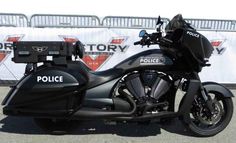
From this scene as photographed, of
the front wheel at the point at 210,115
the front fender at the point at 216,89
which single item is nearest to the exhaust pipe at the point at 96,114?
the front wheel at the point at 210,115

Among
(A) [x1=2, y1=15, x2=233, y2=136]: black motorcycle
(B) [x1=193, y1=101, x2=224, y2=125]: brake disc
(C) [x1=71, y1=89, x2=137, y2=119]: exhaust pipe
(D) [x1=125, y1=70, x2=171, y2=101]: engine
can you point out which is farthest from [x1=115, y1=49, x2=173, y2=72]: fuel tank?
(B) [x1=193, y1=101, x2=224, y2=125]: brake disc

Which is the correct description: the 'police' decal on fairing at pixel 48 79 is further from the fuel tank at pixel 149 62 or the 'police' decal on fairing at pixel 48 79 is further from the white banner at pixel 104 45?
the white banner at pixel 104 45

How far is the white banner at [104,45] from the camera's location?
670cm

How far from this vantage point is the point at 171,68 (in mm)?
3812

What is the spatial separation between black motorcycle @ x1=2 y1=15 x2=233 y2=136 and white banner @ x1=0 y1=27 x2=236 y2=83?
9.57 ft

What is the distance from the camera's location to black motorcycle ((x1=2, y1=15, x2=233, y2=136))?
12.1ft

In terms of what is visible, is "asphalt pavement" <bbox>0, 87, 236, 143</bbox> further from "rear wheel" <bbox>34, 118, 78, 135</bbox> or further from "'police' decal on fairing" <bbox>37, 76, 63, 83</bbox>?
"'police' decal on fairing" <bbox>37, 76, 63, 83</bbox>

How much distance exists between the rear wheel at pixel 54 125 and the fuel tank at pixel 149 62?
1.08 meters

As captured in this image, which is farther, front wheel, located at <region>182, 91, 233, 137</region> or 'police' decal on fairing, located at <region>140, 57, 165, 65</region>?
front wheel, located at <region>182, 91, 233, 137</region>

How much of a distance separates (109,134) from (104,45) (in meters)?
2.96

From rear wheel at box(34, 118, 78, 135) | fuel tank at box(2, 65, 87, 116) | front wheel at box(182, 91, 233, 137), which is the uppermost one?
fuel tank at box(2, 65, 87, 116)

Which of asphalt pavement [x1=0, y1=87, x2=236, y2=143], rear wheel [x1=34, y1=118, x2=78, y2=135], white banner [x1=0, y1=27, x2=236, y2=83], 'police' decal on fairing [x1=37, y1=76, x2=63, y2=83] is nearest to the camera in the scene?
'police' decal on fairing [x1=37, y1=76, x2=63, y2=83]

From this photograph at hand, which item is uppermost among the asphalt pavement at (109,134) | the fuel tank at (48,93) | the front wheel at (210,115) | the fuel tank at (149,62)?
the fuel tank at (149,62)

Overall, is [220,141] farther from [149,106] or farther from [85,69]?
[85,69]
